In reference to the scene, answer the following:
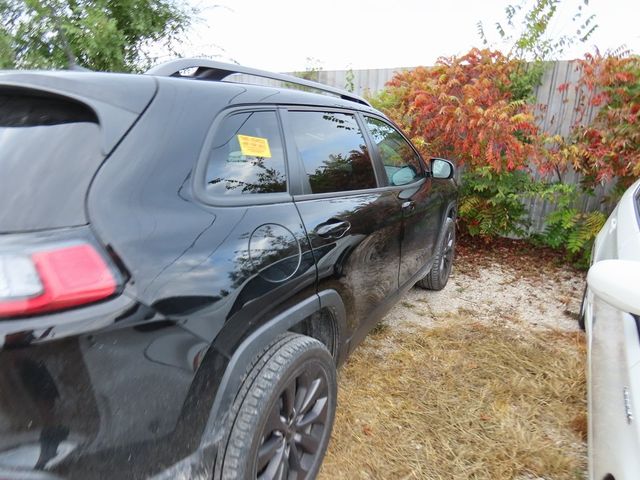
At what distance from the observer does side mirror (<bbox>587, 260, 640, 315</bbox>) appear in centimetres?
124

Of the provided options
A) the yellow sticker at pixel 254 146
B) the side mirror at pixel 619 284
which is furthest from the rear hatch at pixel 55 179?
the side mirror at pixel 619 284

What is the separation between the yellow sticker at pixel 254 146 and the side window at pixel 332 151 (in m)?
0.24

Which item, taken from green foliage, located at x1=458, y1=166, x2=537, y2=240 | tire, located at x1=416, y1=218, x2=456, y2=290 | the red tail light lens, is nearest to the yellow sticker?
the red tail light lens

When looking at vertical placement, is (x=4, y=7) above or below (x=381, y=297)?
above

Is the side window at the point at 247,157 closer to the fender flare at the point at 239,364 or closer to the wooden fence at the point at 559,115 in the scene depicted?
the fender flare at the point at 239,364

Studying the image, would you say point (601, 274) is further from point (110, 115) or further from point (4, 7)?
point (4, 7)

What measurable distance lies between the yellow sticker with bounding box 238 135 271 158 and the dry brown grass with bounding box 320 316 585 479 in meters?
1.57

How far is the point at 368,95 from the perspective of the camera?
244 inches

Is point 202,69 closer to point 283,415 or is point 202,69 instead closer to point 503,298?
point 283,415

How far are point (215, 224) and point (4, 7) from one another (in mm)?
5662

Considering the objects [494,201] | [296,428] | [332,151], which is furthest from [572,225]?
[296,428]

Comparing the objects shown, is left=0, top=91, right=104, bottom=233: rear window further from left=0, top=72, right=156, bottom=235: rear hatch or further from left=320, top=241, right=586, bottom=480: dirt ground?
left=320, top=241, right=586, bottom=480: dirt ground

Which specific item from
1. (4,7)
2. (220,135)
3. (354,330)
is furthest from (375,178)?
(4,7)

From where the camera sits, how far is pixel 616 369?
1.58 meters
